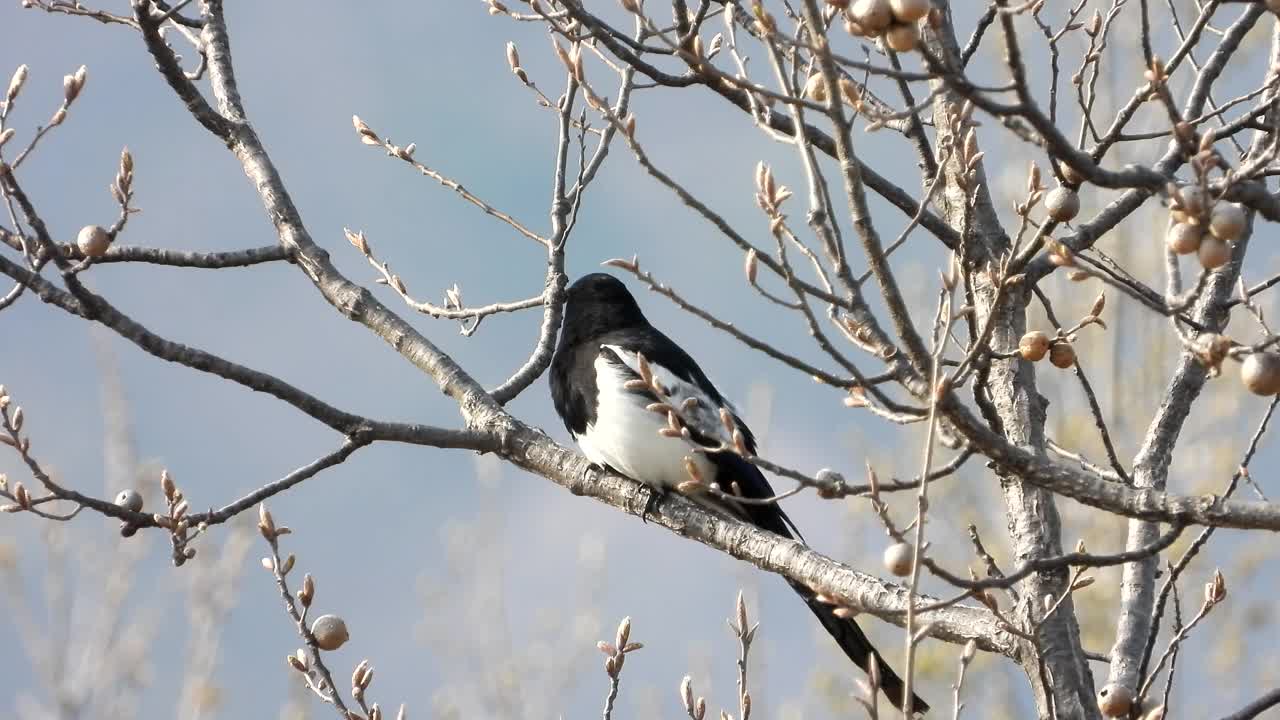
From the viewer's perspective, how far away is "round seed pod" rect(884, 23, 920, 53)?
182 cm

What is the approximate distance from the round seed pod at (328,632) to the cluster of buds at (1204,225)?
5.39ft

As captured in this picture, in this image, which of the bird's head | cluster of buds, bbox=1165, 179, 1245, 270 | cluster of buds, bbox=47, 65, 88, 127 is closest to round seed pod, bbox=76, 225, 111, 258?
cluster of buds, bbox=47, 65, 88, 127

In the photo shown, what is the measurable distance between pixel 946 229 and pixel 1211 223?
1350 mm

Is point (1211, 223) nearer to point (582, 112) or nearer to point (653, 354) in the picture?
point (582, 112)

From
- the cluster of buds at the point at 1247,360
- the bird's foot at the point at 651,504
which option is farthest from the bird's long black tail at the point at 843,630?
the cluster of buds at the point at 1247,360

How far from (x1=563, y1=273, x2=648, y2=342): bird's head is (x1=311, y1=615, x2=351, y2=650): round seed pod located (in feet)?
9.06

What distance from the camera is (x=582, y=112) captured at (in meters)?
4.27

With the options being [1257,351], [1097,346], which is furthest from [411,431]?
[1097,346]

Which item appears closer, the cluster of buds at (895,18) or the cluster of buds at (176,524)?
the cluster of buds at (895,18)

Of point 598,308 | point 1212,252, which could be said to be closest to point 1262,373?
point 1212,252

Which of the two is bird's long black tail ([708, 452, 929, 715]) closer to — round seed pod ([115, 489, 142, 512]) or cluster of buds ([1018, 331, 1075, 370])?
cluster of buds ([1018, 331, 1075, 370])

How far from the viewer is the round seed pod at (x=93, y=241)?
113 inches

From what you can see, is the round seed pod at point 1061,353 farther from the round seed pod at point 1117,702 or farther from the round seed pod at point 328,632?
the round seed pod at point 328,632

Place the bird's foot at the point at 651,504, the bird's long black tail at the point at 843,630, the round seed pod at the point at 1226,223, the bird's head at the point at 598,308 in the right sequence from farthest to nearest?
the bird's head at the point at 598,308, the bird's long black tail at the point at 843,630, the bird's foot at the point at 651,504, the round seed pod at the point at 1226,223
